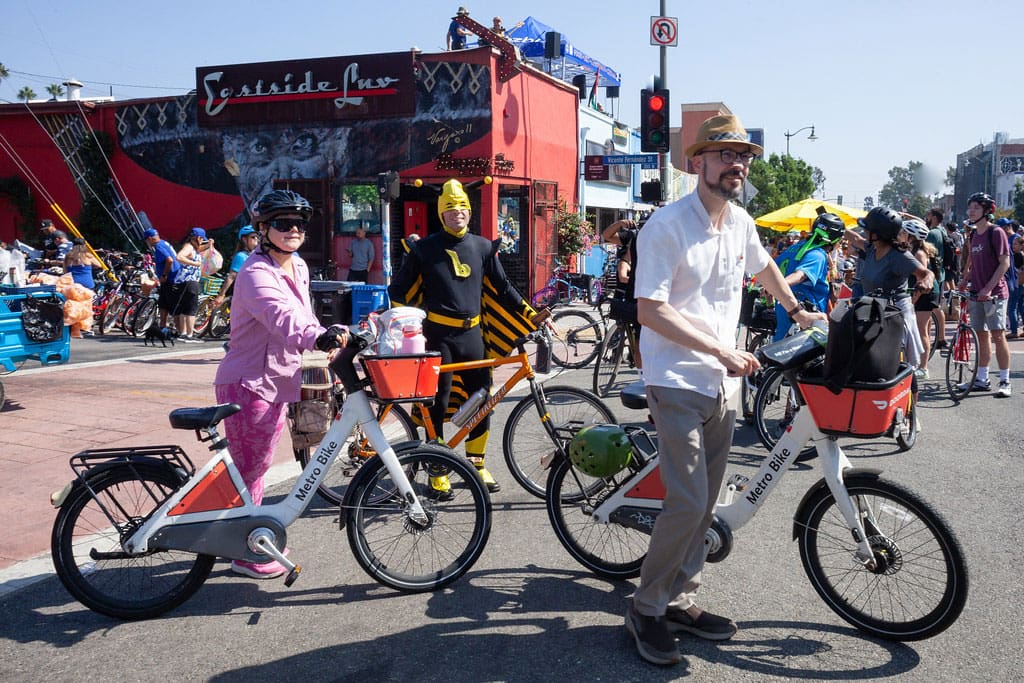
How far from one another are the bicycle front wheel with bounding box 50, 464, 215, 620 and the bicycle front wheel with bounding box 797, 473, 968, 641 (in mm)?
2752

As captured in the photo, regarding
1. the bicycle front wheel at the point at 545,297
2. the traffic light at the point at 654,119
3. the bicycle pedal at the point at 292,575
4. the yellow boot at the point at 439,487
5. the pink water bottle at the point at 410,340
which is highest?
the traffic light at the point at 654,119

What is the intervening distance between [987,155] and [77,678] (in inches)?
5121

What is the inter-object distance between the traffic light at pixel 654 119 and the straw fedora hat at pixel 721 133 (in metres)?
A: 10.6

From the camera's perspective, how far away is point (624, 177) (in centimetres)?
3325

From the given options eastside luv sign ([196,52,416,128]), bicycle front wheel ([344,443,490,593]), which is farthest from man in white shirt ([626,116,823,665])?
eastside luv sign ([196,52,416,128])

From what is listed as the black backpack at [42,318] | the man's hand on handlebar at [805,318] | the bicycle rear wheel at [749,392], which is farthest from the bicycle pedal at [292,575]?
the black backpack at [42,318]

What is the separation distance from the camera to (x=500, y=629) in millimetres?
3865

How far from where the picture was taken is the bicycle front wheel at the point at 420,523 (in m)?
4.21

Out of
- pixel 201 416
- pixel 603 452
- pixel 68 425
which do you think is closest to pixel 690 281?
pixel 603 452

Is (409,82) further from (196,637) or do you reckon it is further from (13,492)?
(196,637)

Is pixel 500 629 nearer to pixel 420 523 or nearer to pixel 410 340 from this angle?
pixel 420 523

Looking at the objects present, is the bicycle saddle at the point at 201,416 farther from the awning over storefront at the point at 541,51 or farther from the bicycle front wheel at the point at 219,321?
the awning over storefront at the point at 541,51

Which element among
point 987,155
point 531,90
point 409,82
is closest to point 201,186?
point 409,82

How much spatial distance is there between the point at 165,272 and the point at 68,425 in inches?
275
